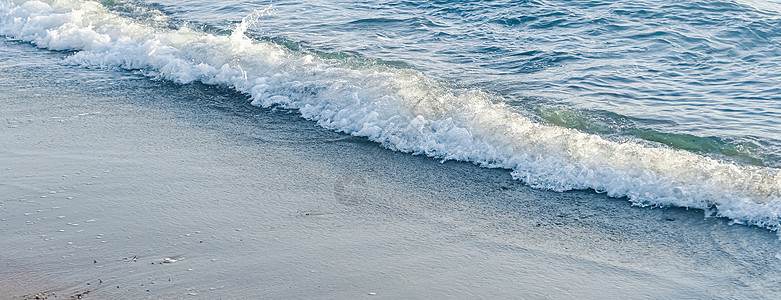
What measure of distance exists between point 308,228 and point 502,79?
194 inches

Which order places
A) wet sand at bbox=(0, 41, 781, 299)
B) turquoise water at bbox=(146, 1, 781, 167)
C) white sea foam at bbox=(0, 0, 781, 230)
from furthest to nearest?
turquoise water at bbox=(146, 1, 781, 167)
white sea foam at bbox=(0, 0, 781, 230)
wet sand at bbox=(0, 41, 781, 299)

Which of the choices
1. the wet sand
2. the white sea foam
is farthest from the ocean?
the wet sand

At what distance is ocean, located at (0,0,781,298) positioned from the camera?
7637 mm

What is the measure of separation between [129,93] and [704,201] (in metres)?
7.07

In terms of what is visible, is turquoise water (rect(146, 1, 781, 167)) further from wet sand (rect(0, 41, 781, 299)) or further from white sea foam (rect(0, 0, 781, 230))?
wet sand (rect(0, 41, 781, 299))

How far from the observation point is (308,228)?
6.54m

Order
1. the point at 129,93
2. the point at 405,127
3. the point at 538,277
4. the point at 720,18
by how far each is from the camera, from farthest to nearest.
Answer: the point at 720,18
the point at 129,93
the point at 405,127
the point at 538,277

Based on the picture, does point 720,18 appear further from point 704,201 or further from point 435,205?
point 435,205

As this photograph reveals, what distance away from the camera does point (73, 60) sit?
1211 centimetres

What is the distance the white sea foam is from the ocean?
2 cm

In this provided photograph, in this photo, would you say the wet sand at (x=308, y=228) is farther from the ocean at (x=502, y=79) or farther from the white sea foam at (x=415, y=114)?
the white sea foam at (x=415, y=114)

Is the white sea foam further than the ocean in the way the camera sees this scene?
No

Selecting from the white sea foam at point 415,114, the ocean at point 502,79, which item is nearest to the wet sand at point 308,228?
the ocean at point 502,79

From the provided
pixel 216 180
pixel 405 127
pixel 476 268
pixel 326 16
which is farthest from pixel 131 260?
pixel 326 16
